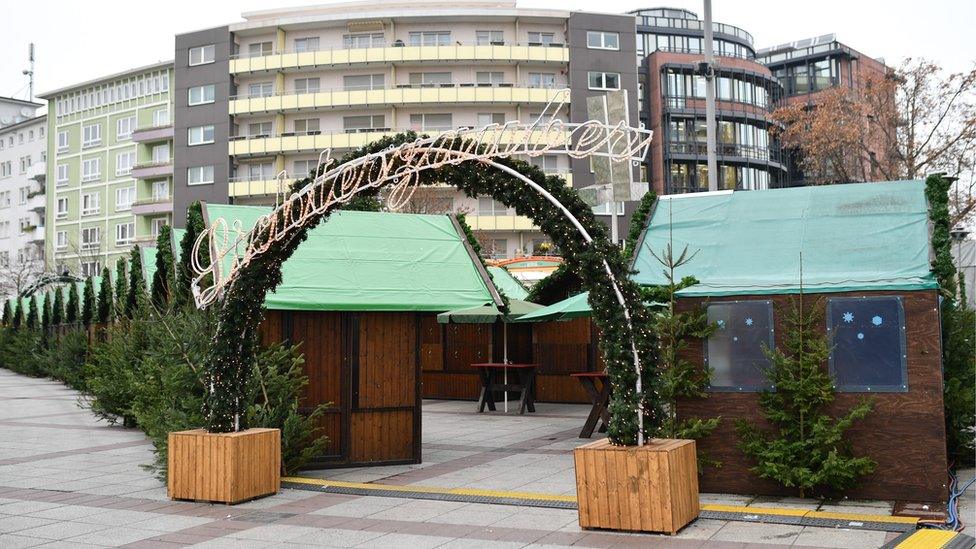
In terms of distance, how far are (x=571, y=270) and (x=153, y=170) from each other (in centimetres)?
5857

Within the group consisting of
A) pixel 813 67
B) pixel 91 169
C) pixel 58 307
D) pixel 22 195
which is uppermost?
pixel 813 67

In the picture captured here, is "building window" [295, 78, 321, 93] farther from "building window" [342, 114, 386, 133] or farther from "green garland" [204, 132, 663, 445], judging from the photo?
"green garland" [204, 132, 663, 445]

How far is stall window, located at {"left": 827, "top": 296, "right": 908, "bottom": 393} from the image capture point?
9047mm

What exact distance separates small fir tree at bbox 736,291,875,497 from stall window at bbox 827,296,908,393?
15 centimetres

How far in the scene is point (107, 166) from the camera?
68.2 meters

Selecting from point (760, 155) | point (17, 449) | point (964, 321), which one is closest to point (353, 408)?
point (17, 449)

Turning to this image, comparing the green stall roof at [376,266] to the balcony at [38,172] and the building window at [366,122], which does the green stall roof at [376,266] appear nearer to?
the building window at [366,122]

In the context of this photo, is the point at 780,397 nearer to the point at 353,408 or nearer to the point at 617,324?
Result: the point at 617,324

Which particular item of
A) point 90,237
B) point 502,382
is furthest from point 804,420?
point 90,237

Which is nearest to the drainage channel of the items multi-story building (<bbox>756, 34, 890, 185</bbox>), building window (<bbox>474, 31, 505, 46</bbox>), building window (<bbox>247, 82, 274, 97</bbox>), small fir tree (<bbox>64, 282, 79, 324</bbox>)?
small fir tree (<bbox>64, 282, 79, 324</bbox>)

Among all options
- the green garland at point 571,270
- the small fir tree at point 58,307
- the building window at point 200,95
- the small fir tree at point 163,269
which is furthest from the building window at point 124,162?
the green garland at point 571,270

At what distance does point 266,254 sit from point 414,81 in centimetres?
4716

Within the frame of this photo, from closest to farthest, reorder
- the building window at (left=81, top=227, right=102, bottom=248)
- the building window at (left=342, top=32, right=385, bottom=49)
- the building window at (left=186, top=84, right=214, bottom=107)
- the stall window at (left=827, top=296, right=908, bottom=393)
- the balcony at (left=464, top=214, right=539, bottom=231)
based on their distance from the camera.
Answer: the stall window at (left=827, top=296, right=908, bottom=393) → the balcony at (left=464, top=214, right=539, bottom=231) → the building window at (left=342, top=32, right=385, bottom=49) → the building window at (left=186, top=84, right=214, bottom=107) → the building window at (left=81, top=227, right=102, bottom=248)

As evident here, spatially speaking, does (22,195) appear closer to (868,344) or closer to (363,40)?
(363,40)
